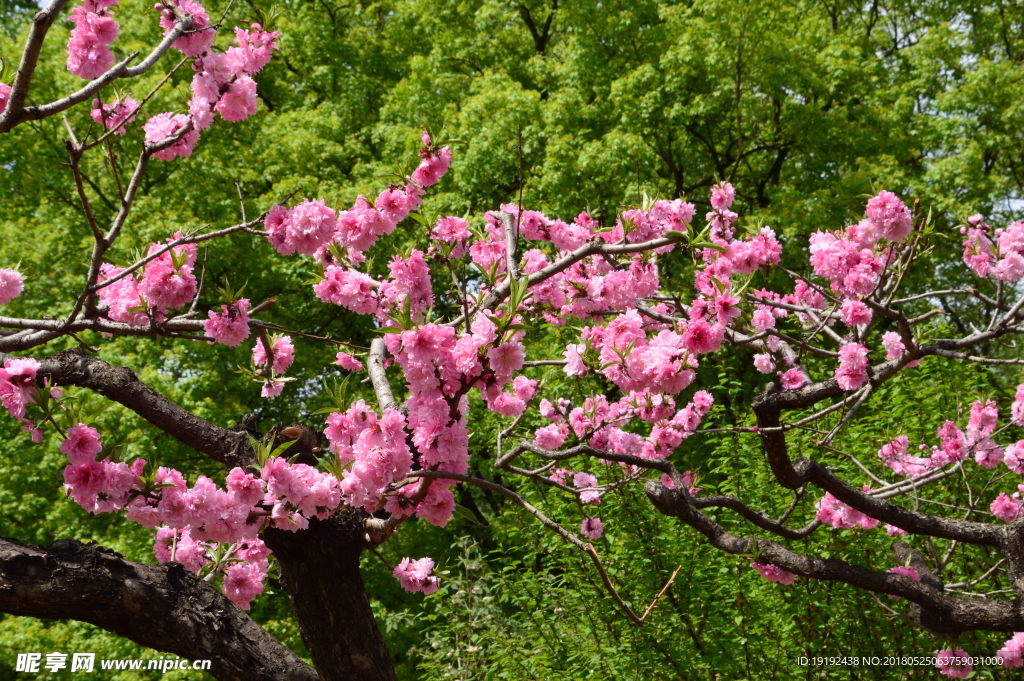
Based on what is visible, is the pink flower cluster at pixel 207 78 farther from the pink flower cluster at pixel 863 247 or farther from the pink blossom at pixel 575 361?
the pink flower cluster at pixel 863 247

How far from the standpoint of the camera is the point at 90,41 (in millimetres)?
2668

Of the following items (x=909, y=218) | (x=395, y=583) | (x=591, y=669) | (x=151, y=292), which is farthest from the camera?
(x=395, y=583)

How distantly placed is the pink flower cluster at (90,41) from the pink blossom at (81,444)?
1147mm

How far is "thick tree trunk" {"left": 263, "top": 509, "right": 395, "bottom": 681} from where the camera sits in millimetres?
3215

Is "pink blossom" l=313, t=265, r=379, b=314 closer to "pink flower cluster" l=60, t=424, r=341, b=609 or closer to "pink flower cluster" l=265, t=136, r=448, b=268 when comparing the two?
"pink flower cluster" l=265, t=136, r=448, b=268

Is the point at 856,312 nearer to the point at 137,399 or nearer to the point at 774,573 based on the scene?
the point at 774,573

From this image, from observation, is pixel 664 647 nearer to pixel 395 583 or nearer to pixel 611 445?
pixel 611 445

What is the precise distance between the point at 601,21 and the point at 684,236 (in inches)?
442

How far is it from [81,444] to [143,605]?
2.25ft

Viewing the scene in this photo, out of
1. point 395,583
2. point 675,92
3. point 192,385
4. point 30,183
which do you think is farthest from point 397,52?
point 395,583

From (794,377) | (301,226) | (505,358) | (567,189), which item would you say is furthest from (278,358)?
(567,189)

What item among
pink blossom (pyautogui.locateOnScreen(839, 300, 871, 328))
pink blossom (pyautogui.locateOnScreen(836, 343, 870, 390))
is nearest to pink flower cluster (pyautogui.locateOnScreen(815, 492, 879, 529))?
pink blossom (pyautogui.locateOnScreen(836, 343, 870, 390))

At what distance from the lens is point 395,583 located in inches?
453

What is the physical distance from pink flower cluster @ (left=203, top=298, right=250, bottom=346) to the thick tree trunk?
39.3 inches
